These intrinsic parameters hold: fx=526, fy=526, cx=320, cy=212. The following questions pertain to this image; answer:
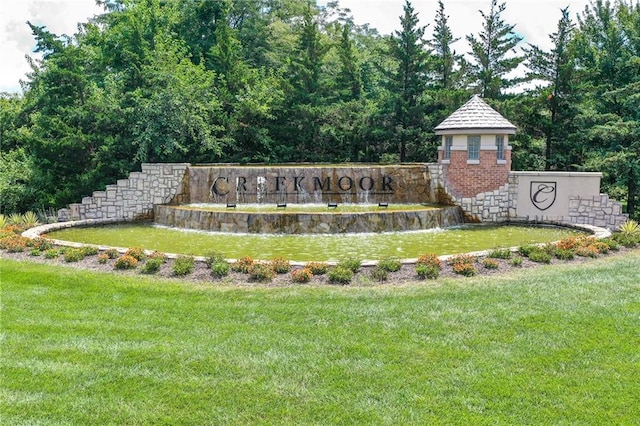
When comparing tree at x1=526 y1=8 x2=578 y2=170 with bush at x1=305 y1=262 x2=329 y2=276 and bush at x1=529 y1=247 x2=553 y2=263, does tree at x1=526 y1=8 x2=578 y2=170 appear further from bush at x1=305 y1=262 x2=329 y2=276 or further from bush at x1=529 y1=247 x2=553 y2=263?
bush at x1=305 y1=262 x2=329 y2=276

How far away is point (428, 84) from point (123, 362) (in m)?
24.4

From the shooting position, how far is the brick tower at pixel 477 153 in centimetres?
1841

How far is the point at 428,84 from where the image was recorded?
88.9ft

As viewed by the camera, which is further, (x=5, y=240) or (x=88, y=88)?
(x=88, y=88)

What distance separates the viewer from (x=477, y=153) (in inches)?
733

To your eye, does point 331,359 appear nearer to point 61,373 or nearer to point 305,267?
point 61,373

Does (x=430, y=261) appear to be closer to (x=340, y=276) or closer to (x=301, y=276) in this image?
(x=340, y=276)

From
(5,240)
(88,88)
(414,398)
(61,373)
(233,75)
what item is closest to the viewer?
(414,398)

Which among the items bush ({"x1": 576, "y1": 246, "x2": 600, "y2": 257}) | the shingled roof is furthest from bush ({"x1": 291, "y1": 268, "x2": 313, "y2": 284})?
the shingled roof

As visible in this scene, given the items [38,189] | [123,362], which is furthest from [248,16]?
[123,362]

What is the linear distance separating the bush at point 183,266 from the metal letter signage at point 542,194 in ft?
41.8

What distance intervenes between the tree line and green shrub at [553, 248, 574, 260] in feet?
33.1

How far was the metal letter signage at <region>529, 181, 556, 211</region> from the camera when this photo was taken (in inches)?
695

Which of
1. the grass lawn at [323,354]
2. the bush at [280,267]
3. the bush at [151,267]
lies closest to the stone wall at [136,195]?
the bush at [151,267]
